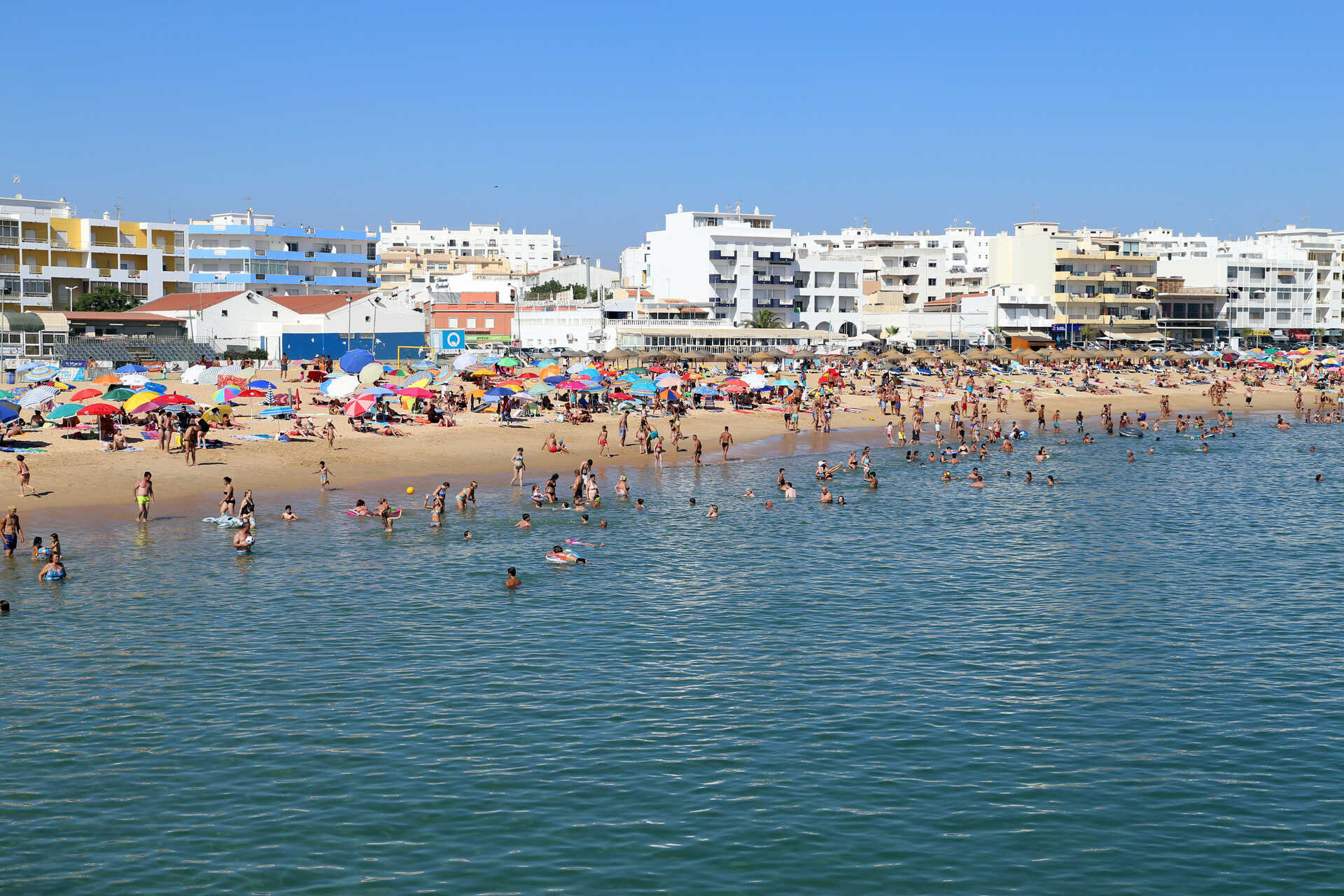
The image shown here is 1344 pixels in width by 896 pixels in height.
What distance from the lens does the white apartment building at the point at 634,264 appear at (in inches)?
5428

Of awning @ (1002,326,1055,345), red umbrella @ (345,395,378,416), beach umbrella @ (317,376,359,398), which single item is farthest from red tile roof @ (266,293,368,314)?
awning @ (1002,326,1055,345)

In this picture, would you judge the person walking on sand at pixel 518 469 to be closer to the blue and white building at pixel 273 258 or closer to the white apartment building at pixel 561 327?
the white apartment building at pixel 561 327

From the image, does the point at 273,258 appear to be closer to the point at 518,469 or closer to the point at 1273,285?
the point at 518,469

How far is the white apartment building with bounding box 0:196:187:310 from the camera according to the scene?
267 feet

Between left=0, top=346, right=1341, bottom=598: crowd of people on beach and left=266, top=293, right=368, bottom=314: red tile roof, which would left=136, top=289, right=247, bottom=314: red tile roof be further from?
left=0, top=346, right=1341, bottom=598: crowd of people on beach

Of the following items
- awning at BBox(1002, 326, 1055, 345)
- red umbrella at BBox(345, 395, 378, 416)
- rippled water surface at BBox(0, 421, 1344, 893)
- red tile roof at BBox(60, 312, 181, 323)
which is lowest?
rippled water surface at BBox(0, 421, 1344, 893)

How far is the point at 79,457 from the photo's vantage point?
37.9m

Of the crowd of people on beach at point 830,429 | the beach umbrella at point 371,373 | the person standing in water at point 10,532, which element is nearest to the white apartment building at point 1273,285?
the crowd of people on beach at point 830,429

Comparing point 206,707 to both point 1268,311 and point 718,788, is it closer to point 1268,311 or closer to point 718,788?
point 718,788

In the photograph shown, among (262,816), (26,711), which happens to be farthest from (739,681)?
(26,711)

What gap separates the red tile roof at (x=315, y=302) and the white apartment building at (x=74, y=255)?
11.3 m

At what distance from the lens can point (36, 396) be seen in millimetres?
41750

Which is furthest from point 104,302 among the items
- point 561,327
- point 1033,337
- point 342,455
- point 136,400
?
point 1033,337

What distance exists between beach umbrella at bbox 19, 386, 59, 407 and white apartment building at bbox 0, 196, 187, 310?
143 ft
